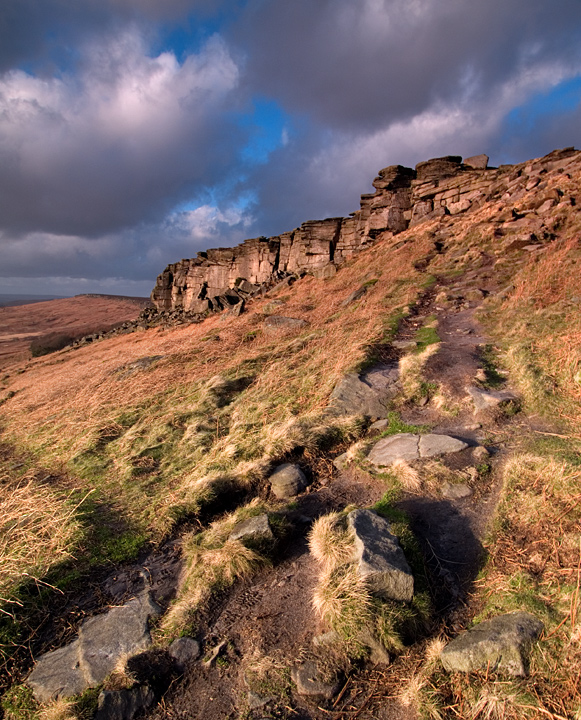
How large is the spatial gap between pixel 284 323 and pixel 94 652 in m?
13.1

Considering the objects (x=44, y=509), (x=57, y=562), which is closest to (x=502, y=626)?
(x=57, y=562)

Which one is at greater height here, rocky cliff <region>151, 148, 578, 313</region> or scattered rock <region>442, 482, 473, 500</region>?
rocky cliff <region>151, 148, 578, 313</region>

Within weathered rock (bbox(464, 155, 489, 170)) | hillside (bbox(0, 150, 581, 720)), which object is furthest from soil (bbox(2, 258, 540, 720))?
weathered rock (bbox(464, 155, 489, 170))

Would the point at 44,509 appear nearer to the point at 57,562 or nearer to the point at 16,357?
the point at 57,562

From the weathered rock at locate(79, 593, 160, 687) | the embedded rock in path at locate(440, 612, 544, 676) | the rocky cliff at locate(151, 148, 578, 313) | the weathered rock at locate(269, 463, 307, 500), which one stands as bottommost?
the weathered rock at locate(79, 593, 160, 687)

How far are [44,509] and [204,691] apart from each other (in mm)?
4211

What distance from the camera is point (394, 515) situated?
4.79 meters

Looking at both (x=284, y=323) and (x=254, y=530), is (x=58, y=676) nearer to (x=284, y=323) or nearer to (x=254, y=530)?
(x=254, y=530)

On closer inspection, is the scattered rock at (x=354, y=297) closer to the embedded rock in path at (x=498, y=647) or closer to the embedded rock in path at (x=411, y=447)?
the embedded rock in path at (x=411, y=447)

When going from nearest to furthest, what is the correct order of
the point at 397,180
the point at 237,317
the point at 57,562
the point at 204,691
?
the point at 204,691
the point at 57,562
the point at 237,317
the point at 397,180

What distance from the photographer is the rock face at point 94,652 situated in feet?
11.8

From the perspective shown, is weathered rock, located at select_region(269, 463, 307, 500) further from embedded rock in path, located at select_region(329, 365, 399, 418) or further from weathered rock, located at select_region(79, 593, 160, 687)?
weathered rock, located at select_region(79, 593, 160, 687)

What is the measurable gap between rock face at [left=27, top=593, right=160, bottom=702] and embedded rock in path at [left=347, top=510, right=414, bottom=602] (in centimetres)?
235

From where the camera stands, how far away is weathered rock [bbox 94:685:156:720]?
327cm
